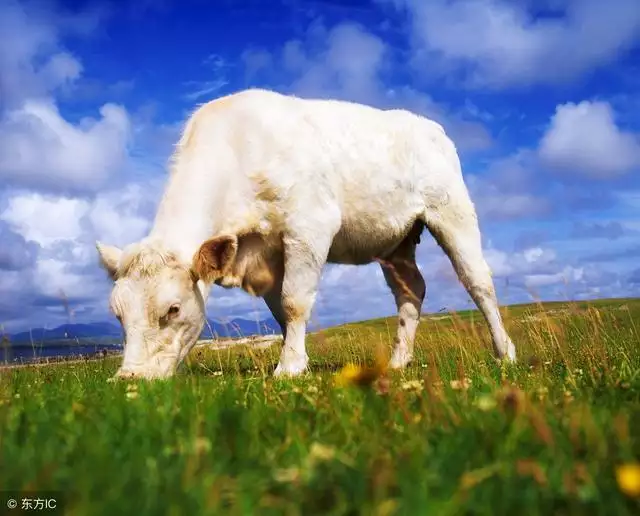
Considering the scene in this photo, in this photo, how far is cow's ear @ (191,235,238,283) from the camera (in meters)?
6.98

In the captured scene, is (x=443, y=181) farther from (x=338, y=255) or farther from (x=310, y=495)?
(x=310, y=495)

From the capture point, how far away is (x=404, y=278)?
10859 millimetres

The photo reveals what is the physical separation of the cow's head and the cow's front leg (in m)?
1.14

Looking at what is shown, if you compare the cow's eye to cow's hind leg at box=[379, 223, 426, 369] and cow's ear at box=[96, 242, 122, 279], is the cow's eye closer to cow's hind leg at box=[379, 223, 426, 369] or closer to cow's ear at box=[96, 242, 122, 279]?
cow's ear at box=[96, 242, 122, 279]

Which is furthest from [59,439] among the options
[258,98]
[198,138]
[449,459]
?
[258,98]

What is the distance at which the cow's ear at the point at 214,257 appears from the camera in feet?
22.9

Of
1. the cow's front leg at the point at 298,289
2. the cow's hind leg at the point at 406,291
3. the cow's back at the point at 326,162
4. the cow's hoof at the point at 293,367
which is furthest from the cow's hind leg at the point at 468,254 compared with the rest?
the cow's hoof at the point at 293,367

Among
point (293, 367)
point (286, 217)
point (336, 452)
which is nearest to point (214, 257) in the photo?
point (286, 217)

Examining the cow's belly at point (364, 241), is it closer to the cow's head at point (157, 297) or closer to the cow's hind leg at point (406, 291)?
the cow's hind leg at point (406, 291)

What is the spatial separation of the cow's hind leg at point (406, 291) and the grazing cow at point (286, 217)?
3 cm

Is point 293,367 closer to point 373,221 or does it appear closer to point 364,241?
point 364,241

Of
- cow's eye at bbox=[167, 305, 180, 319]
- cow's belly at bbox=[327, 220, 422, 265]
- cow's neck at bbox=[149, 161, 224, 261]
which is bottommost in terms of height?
cow's eye at bbox=[167, 305, 180, 319]

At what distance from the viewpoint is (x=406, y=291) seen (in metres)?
10.6

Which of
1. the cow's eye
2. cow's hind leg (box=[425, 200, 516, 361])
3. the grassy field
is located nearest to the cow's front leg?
the cow's eye
